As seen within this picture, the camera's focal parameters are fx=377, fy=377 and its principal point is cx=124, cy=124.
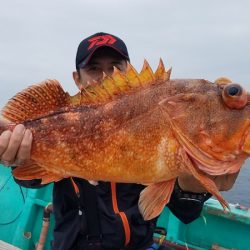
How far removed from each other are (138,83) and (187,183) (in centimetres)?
113

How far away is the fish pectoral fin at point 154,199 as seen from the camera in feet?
9.09

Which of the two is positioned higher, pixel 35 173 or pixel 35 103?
pixel 35 103

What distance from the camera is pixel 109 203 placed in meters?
3.71

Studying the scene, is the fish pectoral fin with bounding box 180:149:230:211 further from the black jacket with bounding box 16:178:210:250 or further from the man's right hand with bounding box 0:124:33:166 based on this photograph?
the man's right hand with bounding box 0:124:33:166

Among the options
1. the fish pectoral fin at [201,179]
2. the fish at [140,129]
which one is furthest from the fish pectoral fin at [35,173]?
the fish pectoral fin at [201,179]

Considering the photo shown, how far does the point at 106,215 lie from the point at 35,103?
4.36 ft

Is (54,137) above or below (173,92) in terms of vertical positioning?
below

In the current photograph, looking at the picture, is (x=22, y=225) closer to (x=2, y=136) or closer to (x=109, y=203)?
(x=109, y=203)

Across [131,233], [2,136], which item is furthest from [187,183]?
[2,136]

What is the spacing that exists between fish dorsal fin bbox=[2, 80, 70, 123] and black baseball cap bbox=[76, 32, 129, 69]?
1.33 meters

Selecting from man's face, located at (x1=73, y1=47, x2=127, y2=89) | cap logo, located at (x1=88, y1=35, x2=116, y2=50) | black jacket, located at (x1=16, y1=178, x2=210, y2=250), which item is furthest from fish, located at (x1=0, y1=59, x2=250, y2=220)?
cap logo, located at (x1=88, y1=35, x2=116, y2=50)

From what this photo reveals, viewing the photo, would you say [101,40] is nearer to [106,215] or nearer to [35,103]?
[35,103]

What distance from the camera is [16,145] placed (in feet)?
9.42

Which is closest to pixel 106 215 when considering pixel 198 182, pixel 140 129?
pixel 198 182
